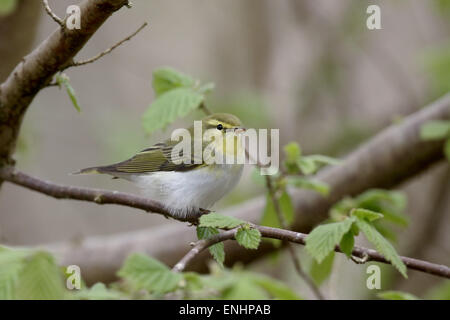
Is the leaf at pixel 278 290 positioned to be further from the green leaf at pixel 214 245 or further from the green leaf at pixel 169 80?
the green leaf at pixel 169 80

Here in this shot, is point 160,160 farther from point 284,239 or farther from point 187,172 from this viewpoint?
point 284,239

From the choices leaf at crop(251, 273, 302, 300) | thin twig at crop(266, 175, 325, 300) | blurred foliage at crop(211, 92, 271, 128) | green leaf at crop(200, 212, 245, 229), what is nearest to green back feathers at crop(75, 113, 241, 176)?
thin twig at crop(266, 175, 325, 300)

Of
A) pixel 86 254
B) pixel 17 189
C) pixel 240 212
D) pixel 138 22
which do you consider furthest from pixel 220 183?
pixel 138 22

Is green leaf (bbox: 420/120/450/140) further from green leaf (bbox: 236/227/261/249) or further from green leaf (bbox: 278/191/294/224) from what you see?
green leaf (bbox: 236/227/261/249)

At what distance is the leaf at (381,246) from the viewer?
139cm

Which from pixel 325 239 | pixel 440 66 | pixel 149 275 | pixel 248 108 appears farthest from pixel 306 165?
pixel 248 108

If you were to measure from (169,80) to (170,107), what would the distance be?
0.75 ft

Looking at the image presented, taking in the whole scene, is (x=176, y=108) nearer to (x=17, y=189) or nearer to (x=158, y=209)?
(x=158, y=209)

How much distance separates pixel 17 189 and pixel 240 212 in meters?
3.80

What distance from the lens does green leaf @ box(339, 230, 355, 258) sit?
1.54 meters

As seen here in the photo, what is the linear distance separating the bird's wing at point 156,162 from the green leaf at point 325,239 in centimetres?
79

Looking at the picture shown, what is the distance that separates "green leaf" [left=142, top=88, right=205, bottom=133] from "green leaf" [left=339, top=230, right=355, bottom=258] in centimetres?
68

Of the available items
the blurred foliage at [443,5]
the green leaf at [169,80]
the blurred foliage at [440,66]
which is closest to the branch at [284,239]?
the green leaf at [169,80]

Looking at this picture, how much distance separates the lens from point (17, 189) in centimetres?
626
